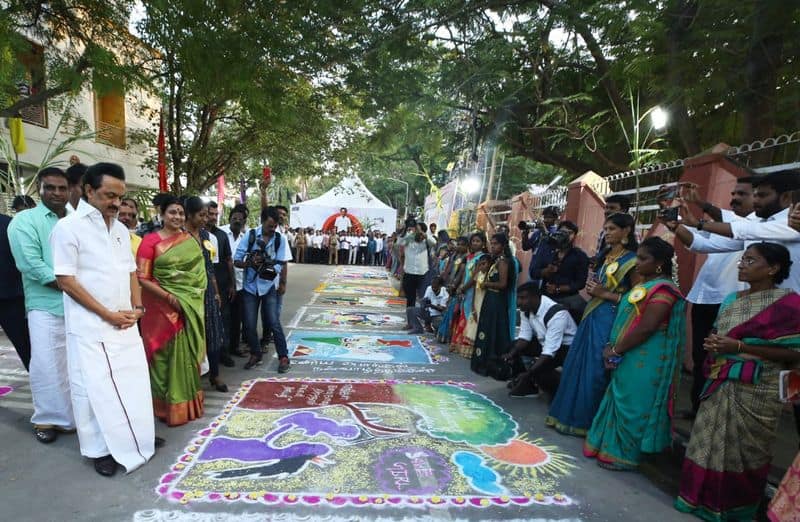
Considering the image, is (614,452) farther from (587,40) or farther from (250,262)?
(587,40)

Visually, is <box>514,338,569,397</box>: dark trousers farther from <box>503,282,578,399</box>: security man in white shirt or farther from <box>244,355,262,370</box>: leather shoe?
<box>244,355,262,370</box>: leather shoe

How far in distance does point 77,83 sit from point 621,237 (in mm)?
5200

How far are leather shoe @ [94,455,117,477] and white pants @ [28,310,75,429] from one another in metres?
0.65

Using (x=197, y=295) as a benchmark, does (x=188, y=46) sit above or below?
above

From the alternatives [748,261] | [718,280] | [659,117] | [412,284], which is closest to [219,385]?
[748,261]

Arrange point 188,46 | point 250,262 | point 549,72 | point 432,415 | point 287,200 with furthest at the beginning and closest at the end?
point 287,200, point 549,72, point 250,262, point 188,46, point 432,415

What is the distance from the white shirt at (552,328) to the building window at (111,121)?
42.0ft

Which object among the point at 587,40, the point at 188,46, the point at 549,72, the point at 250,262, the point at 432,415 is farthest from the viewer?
the point at 549,72

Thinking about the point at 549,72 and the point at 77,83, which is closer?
the point at 77,83

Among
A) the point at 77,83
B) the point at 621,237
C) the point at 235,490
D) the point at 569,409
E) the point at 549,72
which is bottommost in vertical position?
the point at 235,490

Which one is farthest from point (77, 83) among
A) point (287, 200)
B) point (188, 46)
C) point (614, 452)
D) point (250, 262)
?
point (287, 200)

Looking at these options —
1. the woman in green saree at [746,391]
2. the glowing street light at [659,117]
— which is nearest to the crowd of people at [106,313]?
the woman in green saree at [746,391]

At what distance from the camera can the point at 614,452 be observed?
9.59 ft

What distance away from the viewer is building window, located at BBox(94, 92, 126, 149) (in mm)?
12664
